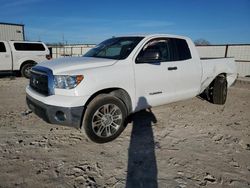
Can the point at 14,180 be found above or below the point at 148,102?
below

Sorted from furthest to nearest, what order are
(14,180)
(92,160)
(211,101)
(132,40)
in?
(211,101) < (132,40) < (92,160) < (14,180)

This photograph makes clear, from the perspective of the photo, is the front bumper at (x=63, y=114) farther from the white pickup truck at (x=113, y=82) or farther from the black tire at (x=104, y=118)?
the black tire at (x=104, y=118)

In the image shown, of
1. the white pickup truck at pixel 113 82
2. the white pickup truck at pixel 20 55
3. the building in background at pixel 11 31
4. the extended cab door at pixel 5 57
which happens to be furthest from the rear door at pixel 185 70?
the building in background at pixel 11 31

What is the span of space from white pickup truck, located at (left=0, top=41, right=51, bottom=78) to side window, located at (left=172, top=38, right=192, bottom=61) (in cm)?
875

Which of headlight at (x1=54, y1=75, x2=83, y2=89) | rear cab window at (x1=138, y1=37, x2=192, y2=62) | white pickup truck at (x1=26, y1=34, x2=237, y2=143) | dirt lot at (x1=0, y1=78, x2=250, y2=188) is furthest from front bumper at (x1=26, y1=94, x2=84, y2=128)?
rear cab window at (x1=138, y1=37, x2=192, y2=62)

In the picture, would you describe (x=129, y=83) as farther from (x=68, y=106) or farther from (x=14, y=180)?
(x=14, y=180)

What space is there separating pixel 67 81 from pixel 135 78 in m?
1.27

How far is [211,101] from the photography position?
6.92m

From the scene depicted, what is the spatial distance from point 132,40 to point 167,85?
119 centimetres

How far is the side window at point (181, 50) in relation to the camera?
5.10 metres

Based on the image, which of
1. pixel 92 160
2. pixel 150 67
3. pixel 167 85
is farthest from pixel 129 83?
pixel 92 160

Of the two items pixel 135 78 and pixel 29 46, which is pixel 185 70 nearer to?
pixel 135 78

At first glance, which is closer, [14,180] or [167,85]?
[14,180]

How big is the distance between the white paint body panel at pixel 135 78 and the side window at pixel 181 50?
0.10 m
